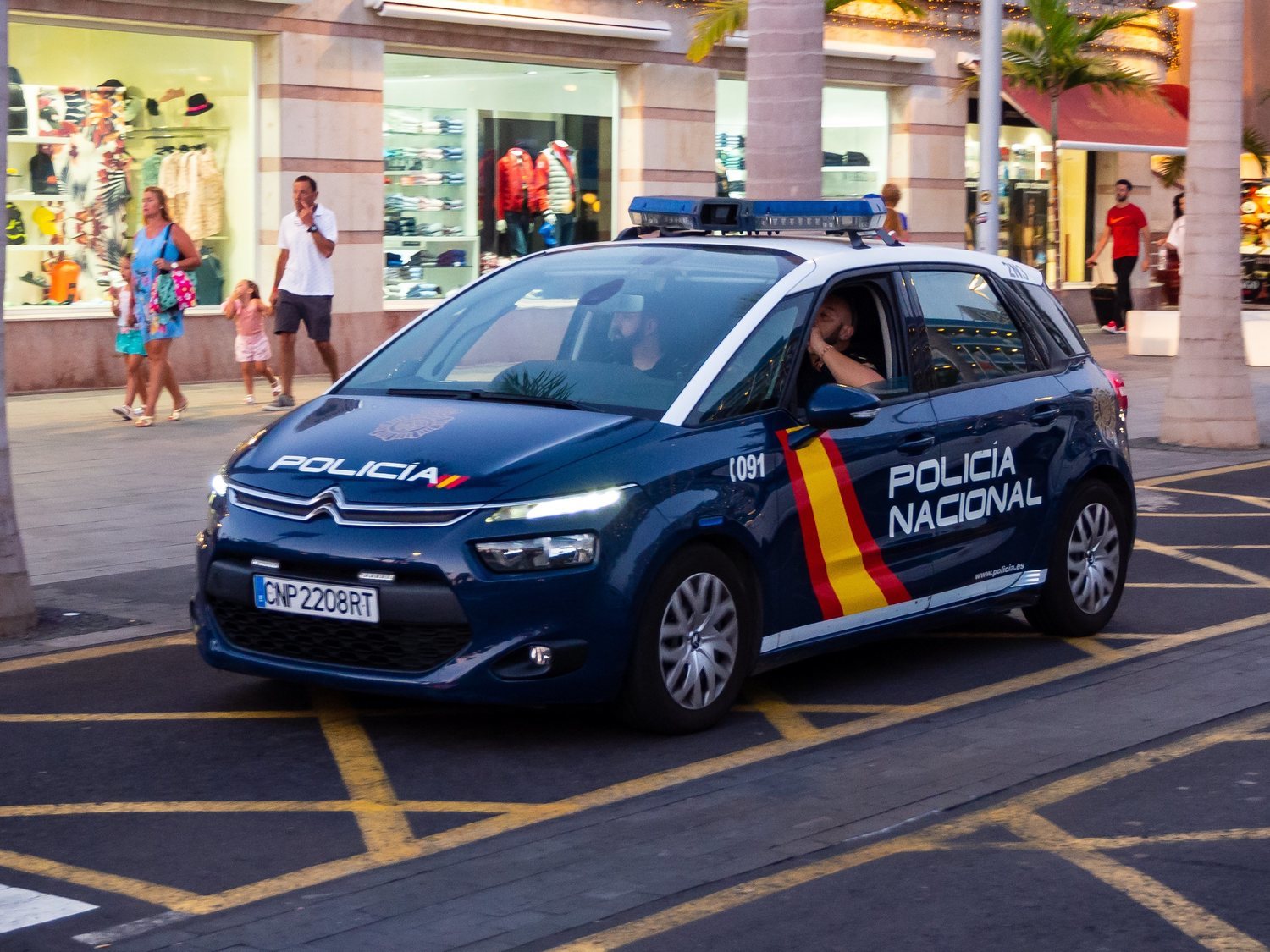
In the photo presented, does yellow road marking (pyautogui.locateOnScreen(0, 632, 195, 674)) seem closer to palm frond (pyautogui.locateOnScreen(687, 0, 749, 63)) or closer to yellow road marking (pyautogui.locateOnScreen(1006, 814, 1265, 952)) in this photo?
yellow road marking (pyautogui.locateOnScreen(1006, 814, 1265, 952))

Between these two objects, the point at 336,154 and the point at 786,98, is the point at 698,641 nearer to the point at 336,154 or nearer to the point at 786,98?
the point at 786,98

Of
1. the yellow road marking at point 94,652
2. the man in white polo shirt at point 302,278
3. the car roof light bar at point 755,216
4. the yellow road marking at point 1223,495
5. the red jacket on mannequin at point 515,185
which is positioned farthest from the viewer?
the red jacket on mannequin at point 515,185

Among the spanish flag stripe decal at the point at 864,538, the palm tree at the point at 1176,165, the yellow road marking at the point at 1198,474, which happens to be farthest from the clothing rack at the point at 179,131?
the palm tree at the point at 1176,165

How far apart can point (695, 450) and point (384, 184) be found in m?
14.8

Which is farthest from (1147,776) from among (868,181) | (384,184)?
(868,181)

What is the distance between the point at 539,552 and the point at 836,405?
4.23 feet

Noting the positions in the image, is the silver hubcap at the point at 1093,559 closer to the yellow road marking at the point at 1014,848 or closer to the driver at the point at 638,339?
the yellow road marking at the point at 1014,848

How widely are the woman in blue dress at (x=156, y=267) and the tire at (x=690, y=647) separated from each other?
364 inches

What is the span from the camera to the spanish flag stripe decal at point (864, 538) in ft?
22.9

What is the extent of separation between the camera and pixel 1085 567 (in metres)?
8.36

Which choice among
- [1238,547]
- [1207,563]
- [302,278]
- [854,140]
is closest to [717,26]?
[854,140]

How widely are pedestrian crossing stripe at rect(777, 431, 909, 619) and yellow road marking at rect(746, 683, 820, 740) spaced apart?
0.36m

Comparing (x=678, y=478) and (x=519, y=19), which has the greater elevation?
(x=519, y=19)

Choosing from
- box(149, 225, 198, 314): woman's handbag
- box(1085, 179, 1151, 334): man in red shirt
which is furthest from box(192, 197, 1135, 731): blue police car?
box(1085, 179, 1151, 334): man in red shirt
